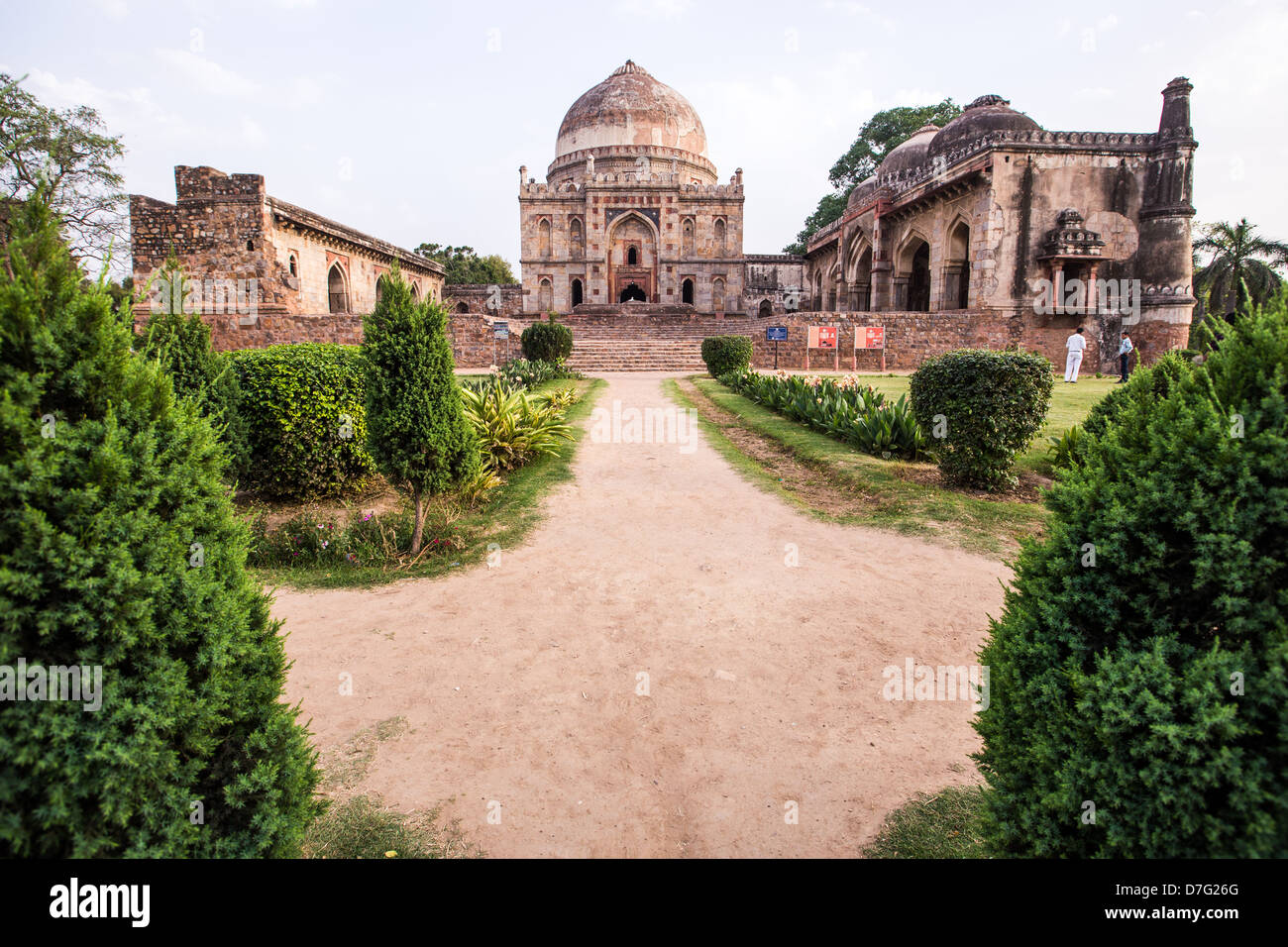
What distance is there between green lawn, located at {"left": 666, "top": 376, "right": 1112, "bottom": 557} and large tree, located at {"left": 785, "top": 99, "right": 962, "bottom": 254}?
33704 millimetres

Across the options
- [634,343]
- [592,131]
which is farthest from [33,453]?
[592,131]

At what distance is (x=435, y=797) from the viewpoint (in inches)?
87.7

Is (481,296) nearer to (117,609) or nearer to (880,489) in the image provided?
(880,489)

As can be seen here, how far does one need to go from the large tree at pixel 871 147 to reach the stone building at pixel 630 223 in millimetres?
8323

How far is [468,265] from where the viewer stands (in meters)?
53.3

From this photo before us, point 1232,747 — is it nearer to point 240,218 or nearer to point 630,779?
point 630,779

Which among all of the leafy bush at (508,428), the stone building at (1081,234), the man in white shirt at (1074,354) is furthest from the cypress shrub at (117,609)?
the stone building at (1081,234)

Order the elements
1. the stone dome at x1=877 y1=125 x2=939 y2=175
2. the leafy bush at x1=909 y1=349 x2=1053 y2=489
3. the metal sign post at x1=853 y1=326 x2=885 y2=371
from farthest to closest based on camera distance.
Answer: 1. the stone dome at x1=877 y1=125 x2=939 y2=175
2. the metal sign post at x1=853 y1=326 x2=885 y2=371
3. the leafy bush at x1=909 y1=349 x2=1053 y2=489

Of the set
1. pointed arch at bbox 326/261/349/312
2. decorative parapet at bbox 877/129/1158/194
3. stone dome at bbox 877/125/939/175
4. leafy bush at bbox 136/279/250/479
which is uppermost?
stone dome at bbox 877/125/939/175

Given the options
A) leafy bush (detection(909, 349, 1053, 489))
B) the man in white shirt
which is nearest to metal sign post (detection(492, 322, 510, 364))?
the man in white shirt

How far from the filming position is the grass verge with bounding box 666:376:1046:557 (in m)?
5.20

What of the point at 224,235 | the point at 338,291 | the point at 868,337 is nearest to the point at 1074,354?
the point at 868,337

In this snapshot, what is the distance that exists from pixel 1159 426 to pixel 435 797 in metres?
2.37

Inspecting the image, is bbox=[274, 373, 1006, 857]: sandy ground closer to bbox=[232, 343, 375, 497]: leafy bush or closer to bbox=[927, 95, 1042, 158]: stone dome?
bbox=[232, 343, 375, 497]: leafy bush
